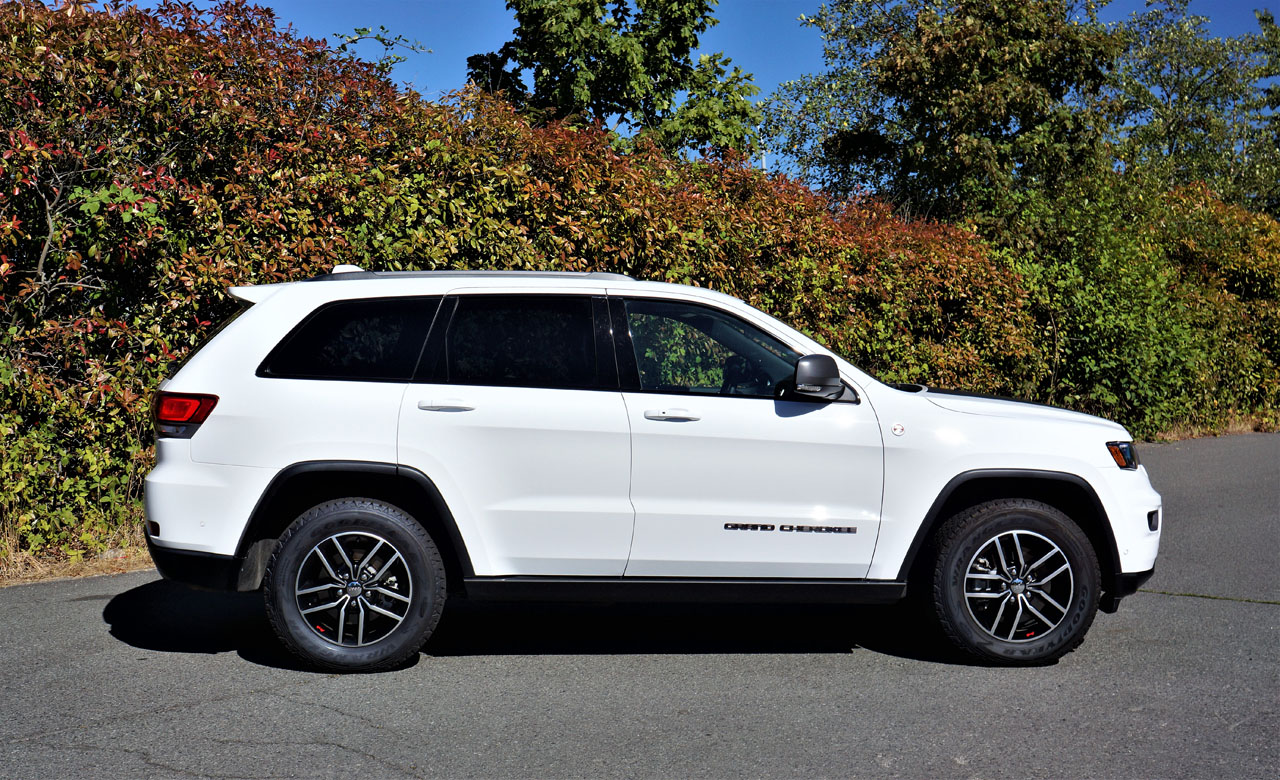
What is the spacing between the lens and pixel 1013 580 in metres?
5.35

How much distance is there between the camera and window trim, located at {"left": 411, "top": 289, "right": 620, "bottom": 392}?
5.20 m


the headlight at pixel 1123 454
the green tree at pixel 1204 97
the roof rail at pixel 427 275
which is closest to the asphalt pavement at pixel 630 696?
the headlight at pixel 1123 454

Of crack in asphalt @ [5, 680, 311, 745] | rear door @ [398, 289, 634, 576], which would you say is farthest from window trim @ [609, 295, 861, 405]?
crack in asphalt @ [5, 680, 311, 745]

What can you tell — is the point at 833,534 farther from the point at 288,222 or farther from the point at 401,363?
the point at 288,222

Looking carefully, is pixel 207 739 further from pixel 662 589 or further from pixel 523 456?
pixel 662 589

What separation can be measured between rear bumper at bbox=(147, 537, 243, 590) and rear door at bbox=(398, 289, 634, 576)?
90 centimetres

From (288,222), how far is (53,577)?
272cm

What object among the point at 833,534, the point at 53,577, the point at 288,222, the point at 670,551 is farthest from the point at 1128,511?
the point at 53,577

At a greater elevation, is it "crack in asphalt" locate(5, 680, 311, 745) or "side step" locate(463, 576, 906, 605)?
"side step" locate(463, 576, 906, 605)

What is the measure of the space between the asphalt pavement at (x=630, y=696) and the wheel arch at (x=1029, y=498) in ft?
1.64

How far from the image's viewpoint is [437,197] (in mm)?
8039

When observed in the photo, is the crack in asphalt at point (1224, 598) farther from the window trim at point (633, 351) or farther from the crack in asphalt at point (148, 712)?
the crack in asphalt at point (148, 712)

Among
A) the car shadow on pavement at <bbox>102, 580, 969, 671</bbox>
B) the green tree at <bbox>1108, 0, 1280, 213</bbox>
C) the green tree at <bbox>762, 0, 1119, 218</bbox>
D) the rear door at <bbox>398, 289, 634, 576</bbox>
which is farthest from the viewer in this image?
the green tree at <bbox>1108, 0, 1280, 213</bbox>

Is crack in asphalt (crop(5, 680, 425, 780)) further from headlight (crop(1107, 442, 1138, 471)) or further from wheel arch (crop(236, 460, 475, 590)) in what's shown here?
headlight (crop(1107, 442, 1138, 471))
